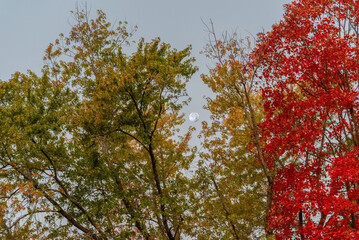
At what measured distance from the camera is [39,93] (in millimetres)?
9414

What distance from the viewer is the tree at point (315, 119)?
8.87 meters

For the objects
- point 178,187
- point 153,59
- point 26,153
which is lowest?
point 178,187

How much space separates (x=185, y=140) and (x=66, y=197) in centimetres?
697

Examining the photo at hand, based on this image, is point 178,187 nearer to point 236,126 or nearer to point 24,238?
point 24,238

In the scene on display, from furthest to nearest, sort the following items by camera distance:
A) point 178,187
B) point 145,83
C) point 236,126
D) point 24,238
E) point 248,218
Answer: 1. point 236,126
2. point 248,218
3. point 178,187
4. point 145,83
5. point 24,238

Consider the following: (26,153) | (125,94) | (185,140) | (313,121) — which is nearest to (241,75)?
(313,121)

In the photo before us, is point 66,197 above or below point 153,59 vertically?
below

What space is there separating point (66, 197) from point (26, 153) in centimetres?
179

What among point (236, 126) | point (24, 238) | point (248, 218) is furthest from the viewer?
point (236, 126)

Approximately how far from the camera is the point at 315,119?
10.9 metres

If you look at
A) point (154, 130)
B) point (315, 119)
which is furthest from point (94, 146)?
point (315, 119)

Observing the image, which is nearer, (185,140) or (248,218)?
(248,218)

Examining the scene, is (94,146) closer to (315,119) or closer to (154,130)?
(154,130)

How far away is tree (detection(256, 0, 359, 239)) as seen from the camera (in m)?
8.87
